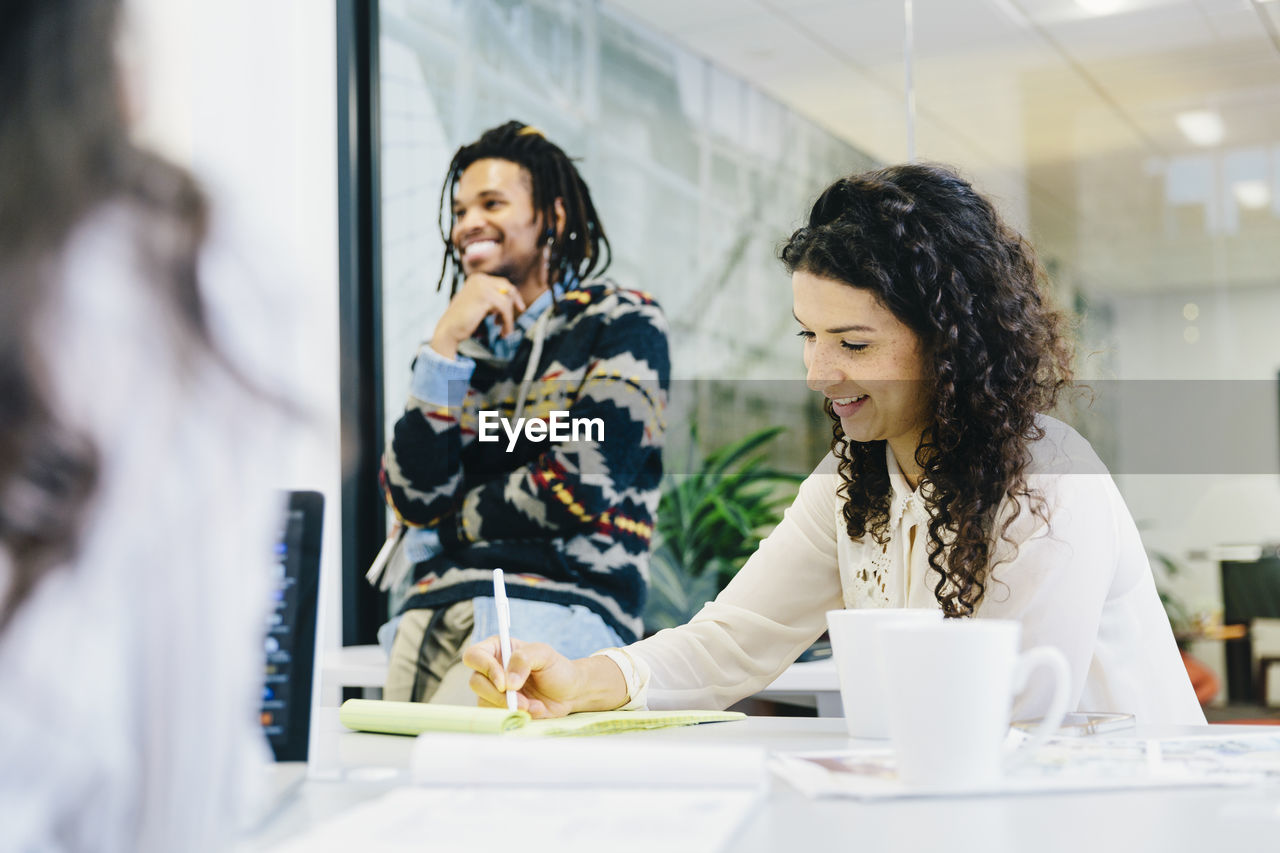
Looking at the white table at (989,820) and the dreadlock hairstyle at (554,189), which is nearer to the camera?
the white table at (989,820)

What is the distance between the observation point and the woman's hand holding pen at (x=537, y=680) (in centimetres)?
103

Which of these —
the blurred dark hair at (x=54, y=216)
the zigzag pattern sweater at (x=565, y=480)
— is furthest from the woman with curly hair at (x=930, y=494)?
the blurred dark hair at (x=54, y=216)

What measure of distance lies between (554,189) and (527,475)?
A: 85 centimetres

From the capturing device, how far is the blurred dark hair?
26cm

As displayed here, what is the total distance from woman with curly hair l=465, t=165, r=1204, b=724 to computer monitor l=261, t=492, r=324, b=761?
0.35m

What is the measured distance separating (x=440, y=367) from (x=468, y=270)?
1.74 ft

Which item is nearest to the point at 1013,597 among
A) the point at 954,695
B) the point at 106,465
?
the point at 954,695

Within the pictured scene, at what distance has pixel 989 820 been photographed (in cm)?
59

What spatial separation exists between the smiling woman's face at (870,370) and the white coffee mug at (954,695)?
712 millimetres

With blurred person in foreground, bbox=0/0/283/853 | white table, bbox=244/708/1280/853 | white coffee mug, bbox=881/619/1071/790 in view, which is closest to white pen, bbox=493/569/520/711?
white table, bbox=244/708/1280/853

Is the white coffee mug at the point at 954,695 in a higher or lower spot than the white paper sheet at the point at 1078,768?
higher

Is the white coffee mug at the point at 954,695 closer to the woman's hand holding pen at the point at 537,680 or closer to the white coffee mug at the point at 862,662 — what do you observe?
the white coffee mug at the point at 862,662

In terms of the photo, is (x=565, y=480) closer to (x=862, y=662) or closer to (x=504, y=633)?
(x=504, y=633)

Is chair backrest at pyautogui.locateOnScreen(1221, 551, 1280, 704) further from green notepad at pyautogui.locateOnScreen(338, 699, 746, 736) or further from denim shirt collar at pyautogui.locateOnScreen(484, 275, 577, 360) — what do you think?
green notepad at pyautogui.locateOnScreen(338, 699, 746, 736)
